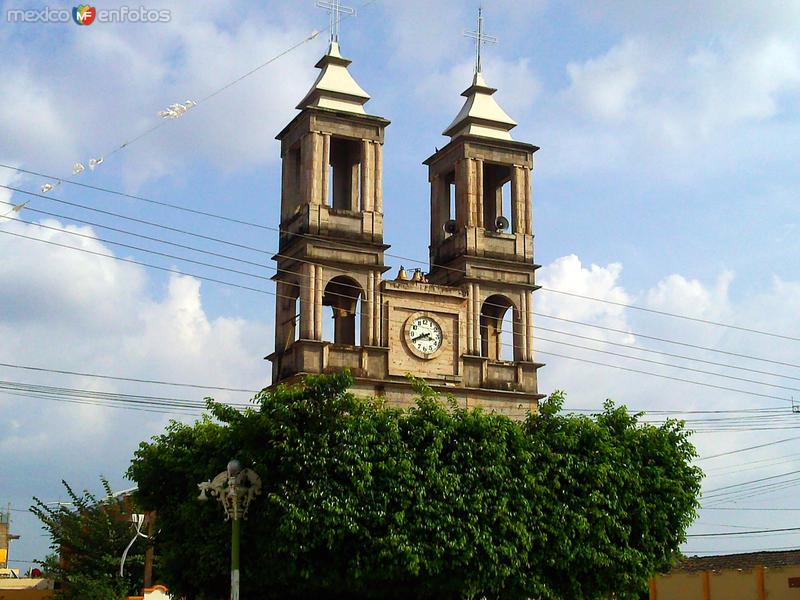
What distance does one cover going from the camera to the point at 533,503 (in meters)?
35.7

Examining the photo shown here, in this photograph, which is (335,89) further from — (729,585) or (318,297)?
(729,585)

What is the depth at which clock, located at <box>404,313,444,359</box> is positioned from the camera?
50594mm

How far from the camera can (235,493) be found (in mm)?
32125

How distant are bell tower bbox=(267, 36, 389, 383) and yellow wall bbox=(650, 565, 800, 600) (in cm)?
1563

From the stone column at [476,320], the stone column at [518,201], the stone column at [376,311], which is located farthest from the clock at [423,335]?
the stone column at [518,201]

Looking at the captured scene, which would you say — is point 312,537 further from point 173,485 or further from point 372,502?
point 173,485

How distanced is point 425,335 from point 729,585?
611 inches

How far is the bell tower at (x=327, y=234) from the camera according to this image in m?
49.3

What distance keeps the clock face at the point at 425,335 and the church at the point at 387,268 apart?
52 millimetres

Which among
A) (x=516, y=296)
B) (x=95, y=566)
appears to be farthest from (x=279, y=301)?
(x=95, y=566)

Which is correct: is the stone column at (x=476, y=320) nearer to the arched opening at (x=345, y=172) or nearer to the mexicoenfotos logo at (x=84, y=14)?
the arched opening at (x=345, y=172)

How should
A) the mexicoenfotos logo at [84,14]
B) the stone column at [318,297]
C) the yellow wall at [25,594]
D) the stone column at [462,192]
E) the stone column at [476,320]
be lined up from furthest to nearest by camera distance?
the yellow wall at [25,594] < the stone column at [462,192] < the stone column at [476,320] < the stone column at [318,297] < the mexicoenfotos logo at [84,14]

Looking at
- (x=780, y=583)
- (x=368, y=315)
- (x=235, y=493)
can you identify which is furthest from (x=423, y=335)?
(x=235, y=493)

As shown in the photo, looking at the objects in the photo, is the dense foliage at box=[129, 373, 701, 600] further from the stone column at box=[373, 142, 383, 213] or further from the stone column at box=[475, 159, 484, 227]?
the stone column at box=[475, 159, 484, 227]
